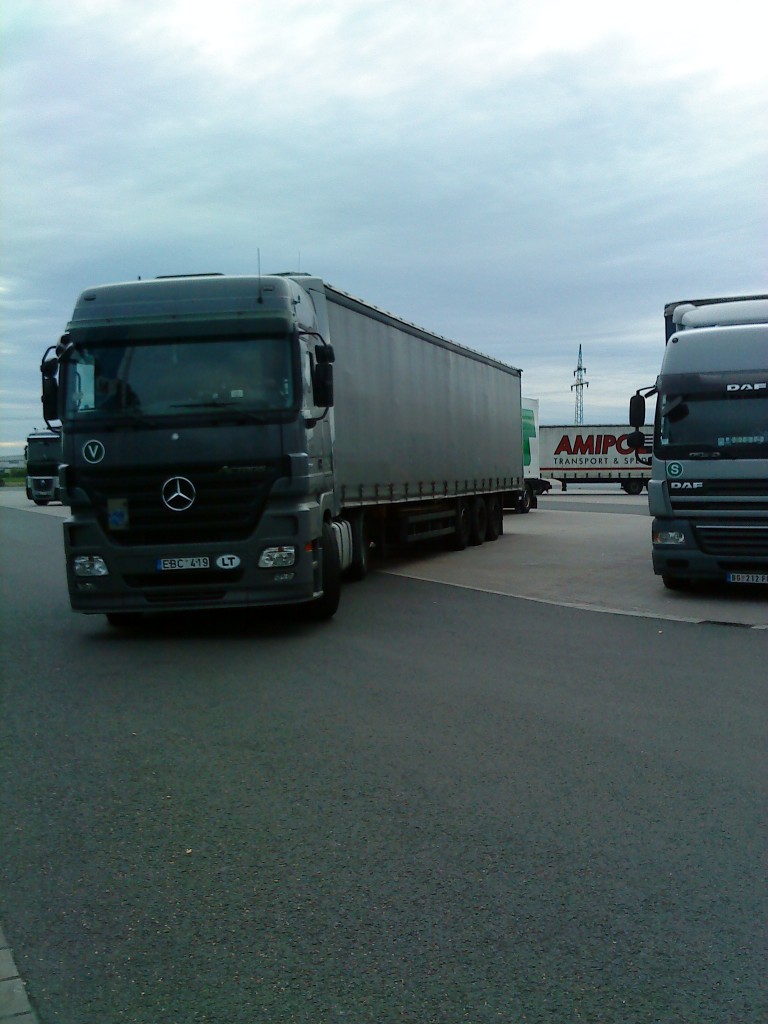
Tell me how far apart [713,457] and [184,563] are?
680 cm

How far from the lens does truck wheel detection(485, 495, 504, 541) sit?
24.5m

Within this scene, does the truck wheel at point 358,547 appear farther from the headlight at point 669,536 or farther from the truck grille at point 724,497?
the truck grille at point 724,497

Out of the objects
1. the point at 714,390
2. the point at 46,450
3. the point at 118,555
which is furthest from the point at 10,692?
the point at 46,450

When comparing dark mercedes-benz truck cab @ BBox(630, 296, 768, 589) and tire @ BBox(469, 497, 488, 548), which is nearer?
dark mercedes-benz truck cab @ BBox(630, 296, 768, 589)

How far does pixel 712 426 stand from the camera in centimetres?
1359

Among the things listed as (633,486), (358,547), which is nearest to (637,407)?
(358,547)

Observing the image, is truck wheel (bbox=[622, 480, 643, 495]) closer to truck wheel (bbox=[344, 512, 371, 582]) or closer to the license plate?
truck wheel (bbox=[344, 512, 371, 582])

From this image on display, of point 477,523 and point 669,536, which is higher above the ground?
point 669,536

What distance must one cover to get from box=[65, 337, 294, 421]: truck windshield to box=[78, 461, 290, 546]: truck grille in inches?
22.7

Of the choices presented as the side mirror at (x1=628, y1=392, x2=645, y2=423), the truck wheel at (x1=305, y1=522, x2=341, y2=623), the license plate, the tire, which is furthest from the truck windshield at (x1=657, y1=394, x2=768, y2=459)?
the tire

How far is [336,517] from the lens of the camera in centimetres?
1365

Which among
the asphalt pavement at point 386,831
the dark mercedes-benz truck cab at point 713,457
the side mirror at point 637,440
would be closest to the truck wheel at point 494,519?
the side mirror at point 637,440

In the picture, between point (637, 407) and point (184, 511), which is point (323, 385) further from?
point (637, 407)

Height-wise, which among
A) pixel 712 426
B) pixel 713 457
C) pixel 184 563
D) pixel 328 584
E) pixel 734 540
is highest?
pixel 712 426
